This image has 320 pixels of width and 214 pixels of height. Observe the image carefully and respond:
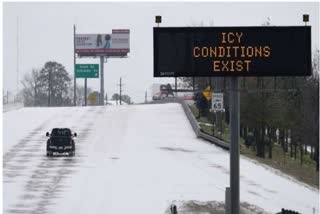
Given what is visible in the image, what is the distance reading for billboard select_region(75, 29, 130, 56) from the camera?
124312mm

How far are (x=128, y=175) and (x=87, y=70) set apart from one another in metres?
73.6

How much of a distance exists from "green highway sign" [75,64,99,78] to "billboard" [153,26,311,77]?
291ft

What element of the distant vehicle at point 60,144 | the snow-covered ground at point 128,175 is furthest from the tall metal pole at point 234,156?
the distant vehicle at point 60,144

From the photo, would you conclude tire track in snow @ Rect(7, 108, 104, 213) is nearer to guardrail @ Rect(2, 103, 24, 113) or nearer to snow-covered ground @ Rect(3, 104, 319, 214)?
snow-covered ground @ Rect(3, 104, 319, 214)

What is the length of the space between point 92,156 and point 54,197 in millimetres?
15408

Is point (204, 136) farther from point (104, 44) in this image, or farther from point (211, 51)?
point (104, 44)

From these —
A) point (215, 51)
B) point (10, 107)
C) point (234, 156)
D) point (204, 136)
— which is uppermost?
point (215, 51)

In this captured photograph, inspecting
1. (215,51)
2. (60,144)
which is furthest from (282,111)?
(215,51)

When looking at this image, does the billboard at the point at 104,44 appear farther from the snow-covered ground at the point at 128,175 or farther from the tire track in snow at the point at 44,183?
the tire track in snow at the point at 44,183

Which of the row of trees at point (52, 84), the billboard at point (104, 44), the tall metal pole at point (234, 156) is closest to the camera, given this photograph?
the tall metal pole at point (234, 156)

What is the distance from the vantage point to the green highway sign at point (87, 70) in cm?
11090

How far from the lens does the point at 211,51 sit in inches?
895

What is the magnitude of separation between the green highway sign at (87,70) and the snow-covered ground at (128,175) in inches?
1743

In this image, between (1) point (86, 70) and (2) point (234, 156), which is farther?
(1) point (86, 70)
